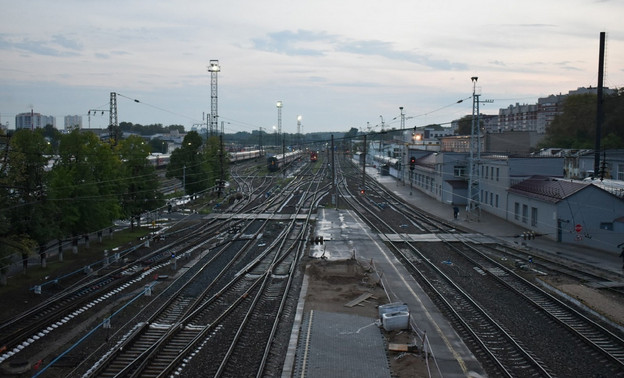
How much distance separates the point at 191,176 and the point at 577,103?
1981 inches

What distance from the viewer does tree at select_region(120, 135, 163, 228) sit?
103ft

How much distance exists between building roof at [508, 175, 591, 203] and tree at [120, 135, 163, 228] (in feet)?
72.5

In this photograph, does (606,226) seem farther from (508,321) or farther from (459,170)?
(459,170)

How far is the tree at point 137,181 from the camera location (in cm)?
3144

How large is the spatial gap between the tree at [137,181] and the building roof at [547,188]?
22.1 meters

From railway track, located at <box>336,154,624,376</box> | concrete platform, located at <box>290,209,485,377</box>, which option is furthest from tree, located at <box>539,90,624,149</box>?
railway track, located at <box>336,154,624,376</box>

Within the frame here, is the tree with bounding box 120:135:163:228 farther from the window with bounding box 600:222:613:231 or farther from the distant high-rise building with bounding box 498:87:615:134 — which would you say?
the distant high-rise building with bounding box 498:87:615:134

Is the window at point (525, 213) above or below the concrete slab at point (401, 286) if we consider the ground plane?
above

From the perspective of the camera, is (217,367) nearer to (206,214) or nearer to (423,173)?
A: (206,214)

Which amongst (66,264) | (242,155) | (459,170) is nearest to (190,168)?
(459,170)

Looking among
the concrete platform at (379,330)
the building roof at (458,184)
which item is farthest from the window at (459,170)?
the concrete platform at (379,330)

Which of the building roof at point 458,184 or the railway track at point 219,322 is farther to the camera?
the building roof at point 458,184

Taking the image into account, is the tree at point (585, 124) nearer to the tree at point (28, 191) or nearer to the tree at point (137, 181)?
the tree at point (137, 181)

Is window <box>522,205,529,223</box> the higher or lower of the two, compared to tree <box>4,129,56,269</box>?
lower
